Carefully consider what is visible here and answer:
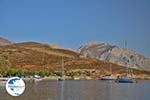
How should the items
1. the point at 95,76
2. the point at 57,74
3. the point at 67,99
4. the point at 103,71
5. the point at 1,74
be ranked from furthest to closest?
1. the point at 103,71
2. the point at 95,76
3. the point at 57,74
4. the point at 1,74
5. the point at 67,99

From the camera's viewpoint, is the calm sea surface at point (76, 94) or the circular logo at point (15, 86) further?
the calm sea surface at point (76, 94)

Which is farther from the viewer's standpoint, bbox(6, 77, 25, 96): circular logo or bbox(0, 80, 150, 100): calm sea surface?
bbox(0, 80, 150, 100): calm sea surface

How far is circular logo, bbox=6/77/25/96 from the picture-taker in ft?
23.5

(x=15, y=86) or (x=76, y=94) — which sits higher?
(x=15, y=86)

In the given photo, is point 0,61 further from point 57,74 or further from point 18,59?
point 18,59

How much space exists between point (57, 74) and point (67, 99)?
11678cm

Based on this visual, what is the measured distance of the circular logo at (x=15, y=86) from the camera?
7176 mm

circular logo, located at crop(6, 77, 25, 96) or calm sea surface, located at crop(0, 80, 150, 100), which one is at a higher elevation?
circular logo, located at crop(6, 77, 25, 96)

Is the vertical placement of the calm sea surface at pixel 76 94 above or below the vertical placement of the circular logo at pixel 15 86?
below

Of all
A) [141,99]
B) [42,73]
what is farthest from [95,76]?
[141,99]

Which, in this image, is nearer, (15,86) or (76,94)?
(15,86)

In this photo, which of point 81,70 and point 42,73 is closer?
point 42,73

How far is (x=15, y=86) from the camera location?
7.27 meters

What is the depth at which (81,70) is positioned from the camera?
17925 cm
